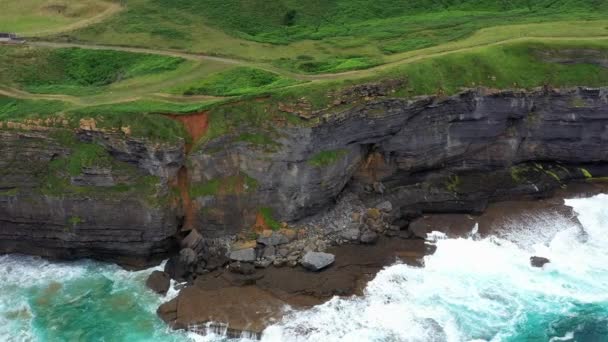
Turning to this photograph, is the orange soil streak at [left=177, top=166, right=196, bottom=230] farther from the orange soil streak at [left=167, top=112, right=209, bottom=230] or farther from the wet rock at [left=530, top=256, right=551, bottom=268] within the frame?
the wet rock at [left=530, top=256, right=551, bottom=268]

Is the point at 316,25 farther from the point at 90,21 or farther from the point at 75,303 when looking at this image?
the point at 75,303

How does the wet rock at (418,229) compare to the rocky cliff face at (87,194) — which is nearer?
the rocky cliff face at (87,194)

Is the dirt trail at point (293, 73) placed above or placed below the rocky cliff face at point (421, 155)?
above

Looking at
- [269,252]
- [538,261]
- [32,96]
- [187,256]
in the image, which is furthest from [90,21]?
[538,261]

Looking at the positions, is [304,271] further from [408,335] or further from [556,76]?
[556,76]

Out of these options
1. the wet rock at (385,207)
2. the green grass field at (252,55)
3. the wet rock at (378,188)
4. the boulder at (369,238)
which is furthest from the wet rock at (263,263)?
the wet rock at (378,188)

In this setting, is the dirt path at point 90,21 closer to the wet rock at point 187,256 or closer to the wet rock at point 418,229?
the wet rock at point 187,256
